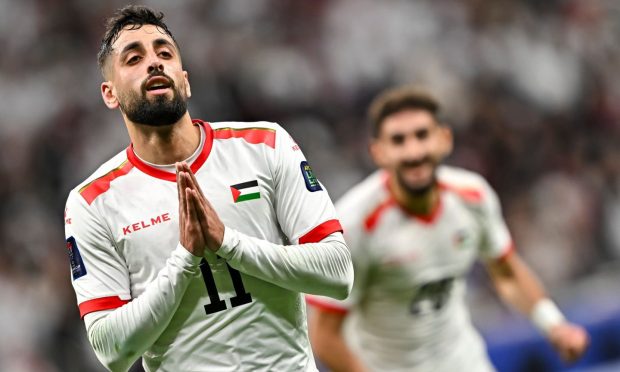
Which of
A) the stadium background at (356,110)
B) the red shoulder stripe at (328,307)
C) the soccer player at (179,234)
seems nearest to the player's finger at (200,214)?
the soccer player at (179,234)

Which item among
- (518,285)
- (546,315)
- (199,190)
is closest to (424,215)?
(518,285)

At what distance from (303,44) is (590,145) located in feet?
10.6

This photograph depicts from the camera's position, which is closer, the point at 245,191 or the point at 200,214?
the point at 200,214

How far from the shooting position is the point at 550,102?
11.1 m

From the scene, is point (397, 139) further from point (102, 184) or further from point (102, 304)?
point (102, 304)

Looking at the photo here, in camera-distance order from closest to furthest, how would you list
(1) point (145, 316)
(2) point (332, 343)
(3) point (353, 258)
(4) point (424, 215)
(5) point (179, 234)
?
(1) point (145, 316) → (5) point (179, 234) → (2) point (332, 343) → (3) point (353, 258) → (4) point (424, 215)

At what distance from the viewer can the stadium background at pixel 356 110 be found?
8406 mm

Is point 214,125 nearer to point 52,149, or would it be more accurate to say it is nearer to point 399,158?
point 399,158

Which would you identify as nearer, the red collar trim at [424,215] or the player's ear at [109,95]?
the player's ear at [109,95]

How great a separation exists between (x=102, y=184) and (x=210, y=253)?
502 millimetres

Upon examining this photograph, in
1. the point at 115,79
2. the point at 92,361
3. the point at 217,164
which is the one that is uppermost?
the point at 115,79

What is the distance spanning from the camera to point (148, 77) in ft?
11.6

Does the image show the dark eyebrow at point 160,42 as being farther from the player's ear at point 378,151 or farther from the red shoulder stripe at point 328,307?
the player's ear at point 378,151

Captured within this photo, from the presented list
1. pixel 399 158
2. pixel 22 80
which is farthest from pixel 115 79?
pixel 22 80
